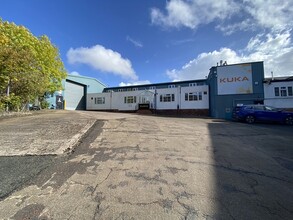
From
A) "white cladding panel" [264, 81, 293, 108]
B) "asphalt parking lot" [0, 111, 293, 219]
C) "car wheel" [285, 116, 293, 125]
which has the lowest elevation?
"asphalt parking lot" [0, 111, 293, 219]

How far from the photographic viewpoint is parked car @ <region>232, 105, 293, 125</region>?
42.9 ft

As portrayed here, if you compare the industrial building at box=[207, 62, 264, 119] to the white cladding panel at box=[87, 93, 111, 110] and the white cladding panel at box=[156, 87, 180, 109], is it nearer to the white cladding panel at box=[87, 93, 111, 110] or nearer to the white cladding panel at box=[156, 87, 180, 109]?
the white cladding panel at box=[156, 87, 180, 109]

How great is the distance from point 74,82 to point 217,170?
3306 cm

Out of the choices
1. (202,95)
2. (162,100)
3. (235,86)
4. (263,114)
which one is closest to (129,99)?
(162,100)

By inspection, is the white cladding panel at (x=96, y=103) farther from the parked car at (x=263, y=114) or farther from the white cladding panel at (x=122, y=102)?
the parked car at (x=263, y=114)

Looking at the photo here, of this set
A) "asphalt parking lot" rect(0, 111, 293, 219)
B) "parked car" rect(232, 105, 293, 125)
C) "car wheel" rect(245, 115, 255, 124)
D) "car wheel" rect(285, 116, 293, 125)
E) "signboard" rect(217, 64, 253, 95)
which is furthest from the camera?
"signboard" rect(217, 64, 253, 95)

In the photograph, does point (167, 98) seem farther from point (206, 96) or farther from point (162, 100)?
point (206, 96)

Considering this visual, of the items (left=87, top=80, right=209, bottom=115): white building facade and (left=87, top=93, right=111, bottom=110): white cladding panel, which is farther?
(left=87, top=93, right=111, bottom=110): white cladding panel

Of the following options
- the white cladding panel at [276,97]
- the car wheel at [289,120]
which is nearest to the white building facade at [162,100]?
the white cladding panel at [276,97]

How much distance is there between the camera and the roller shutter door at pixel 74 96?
100 ft

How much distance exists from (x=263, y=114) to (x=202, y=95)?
10800 millimetres

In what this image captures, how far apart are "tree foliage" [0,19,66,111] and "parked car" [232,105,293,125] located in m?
17.4

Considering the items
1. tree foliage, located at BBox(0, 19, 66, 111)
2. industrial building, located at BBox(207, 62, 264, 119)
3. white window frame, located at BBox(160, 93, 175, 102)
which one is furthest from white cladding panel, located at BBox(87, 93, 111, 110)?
industrial building, located at BBox(207, 62, 264, 119)

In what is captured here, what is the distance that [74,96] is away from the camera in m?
31.9
